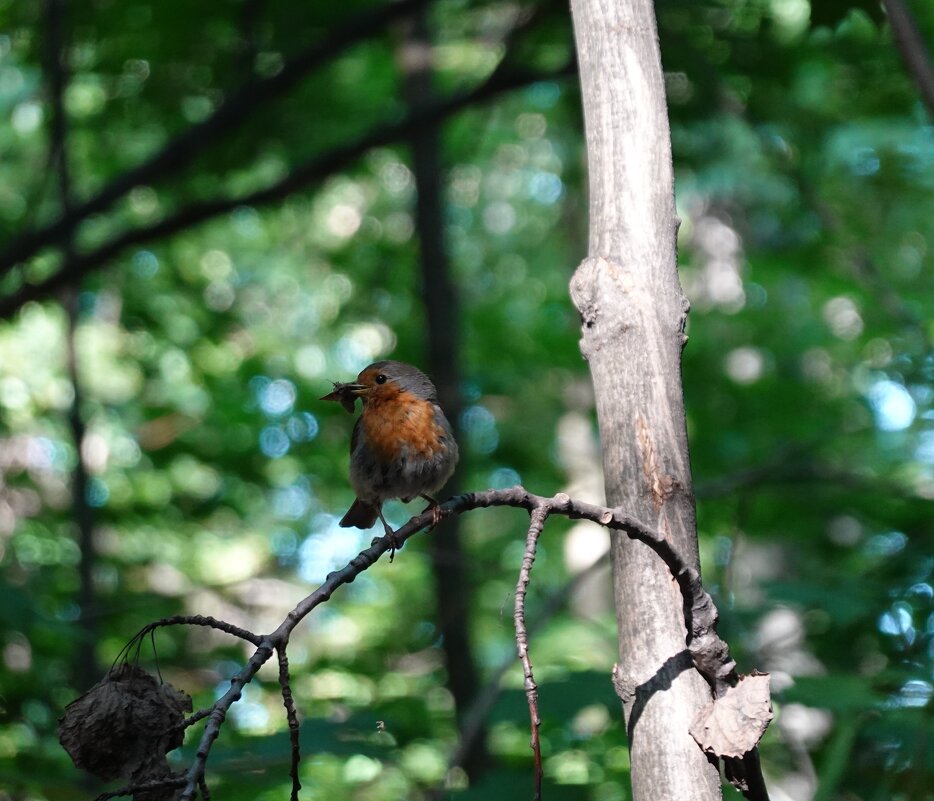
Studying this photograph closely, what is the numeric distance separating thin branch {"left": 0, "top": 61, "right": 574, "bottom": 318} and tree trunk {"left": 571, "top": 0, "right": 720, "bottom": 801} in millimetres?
2955

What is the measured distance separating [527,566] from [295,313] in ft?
45.8

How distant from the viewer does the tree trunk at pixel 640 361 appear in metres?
1.37

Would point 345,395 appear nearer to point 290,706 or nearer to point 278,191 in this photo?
point 290,706

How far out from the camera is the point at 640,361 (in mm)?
1453

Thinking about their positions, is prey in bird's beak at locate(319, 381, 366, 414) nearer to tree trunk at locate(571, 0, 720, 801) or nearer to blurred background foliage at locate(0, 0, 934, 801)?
blurred background foliage at locate(0, 0, 934, 801)

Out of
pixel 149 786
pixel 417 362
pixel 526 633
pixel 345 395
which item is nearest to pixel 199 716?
pixel 149 786

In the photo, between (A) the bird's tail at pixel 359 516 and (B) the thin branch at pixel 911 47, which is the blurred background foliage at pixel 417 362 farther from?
(A) the bird's tail at pixel 359 516

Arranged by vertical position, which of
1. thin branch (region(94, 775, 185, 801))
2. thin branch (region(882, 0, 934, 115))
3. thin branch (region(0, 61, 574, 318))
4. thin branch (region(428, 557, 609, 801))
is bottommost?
thin branch (region(94, 775, 185, 801))

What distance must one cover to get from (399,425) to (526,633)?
178 cm

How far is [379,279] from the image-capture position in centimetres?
934

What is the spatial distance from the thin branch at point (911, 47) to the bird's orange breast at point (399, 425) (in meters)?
1.51

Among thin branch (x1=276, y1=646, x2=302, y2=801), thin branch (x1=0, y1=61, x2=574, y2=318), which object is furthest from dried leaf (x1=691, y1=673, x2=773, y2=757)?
thin branch (x1=0, y1=61, x2=574, y2=318)

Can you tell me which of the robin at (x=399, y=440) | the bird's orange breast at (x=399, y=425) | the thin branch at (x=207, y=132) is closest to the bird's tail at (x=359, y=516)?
the robin at (x=399, y=440)

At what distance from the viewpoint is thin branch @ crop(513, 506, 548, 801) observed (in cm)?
115
